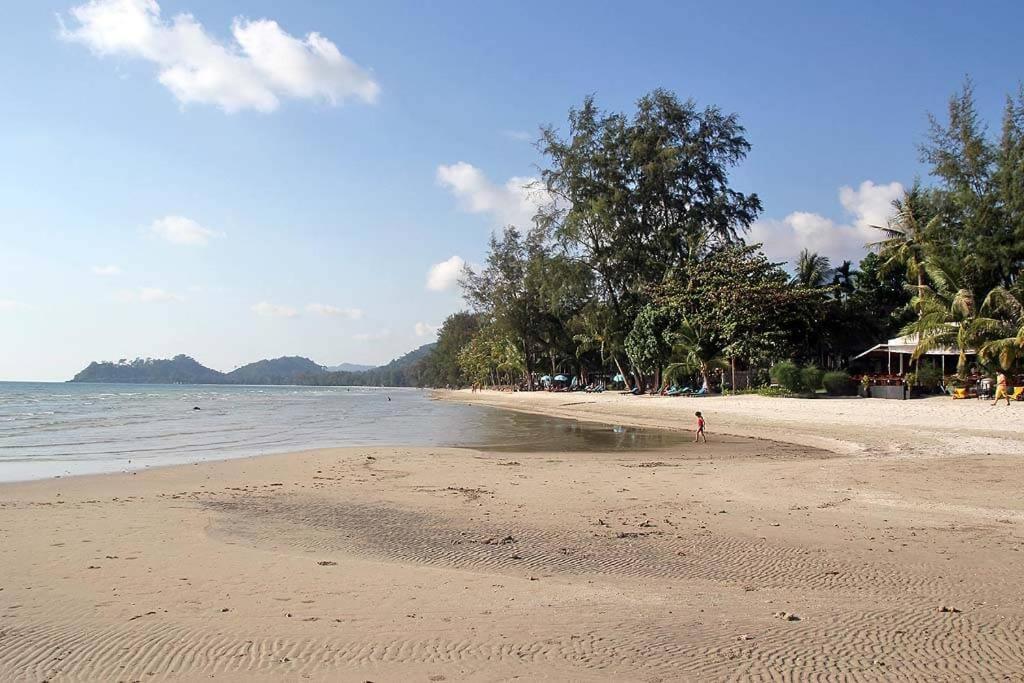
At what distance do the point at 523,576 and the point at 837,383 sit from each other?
105 ft

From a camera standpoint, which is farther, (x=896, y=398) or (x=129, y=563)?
(x=896, y=398)

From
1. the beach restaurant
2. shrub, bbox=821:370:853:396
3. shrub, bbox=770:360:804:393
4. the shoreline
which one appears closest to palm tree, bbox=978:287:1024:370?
the beach restaurant

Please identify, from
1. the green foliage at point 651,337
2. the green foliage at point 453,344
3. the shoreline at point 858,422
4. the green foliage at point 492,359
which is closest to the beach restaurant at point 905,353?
the shoreline at point 858,422

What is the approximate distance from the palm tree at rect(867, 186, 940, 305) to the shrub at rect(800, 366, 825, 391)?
7.77 metres

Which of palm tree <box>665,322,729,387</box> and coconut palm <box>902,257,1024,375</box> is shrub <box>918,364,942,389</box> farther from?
palm tree <box>665,322,729,387</box>

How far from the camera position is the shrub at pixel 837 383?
3456 centimetres

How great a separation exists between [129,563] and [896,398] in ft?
103

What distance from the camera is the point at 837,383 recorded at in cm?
3462

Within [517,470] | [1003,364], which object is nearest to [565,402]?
[1003,364]

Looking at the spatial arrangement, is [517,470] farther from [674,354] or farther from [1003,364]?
[674,354]

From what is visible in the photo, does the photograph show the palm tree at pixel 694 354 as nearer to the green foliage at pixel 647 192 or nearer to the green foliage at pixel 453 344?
the green foliage at pixel 647 192

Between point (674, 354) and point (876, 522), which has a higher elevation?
point (674, 354)

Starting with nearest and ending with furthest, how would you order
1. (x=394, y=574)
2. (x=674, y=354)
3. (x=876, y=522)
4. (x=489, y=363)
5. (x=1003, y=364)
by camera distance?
1. (x=394, y=574)
2. (x=876, y=522)
3. (x=1003, y=364)
4. (x=674, y=354)
5. (x=489, y=363)

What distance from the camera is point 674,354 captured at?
1793 inches
